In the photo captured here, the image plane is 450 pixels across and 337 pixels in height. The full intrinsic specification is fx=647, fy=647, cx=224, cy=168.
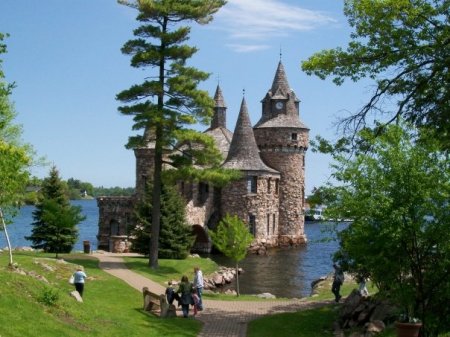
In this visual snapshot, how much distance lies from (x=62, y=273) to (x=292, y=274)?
59.2ft

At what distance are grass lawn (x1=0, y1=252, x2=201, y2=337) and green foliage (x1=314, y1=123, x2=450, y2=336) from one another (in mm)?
5466

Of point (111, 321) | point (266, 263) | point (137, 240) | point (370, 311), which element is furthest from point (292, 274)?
point (111, 321)

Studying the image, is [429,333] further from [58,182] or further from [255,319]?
[58,182]

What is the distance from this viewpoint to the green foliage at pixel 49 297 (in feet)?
49.4

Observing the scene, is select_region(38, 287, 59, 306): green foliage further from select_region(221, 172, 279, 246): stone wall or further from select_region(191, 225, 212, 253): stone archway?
select_region(221, 172, 279, 246): stone wall

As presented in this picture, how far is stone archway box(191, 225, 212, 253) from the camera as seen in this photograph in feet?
171

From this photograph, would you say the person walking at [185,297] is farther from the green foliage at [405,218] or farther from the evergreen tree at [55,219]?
the evergreen tree at [55,219]

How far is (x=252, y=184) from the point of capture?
2098 inches

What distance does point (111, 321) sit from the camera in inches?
645

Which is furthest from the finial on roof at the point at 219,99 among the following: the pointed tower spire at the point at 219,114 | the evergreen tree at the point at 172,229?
the evergreen tree at the point at 172,229

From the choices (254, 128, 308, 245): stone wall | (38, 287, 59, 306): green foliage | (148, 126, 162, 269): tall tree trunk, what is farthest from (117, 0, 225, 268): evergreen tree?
(254, 128, 308, 245): stone wall

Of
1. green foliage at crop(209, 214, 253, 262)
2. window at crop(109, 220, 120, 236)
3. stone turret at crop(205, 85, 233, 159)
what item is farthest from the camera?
stone turret at crop(205, 85, 233, 159)

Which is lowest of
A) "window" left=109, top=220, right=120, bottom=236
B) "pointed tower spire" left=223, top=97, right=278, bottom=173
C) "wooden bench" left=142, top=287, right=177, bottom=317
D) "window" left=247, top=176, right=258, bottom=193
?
"wooden bench" left=142, top=287, right=177, bottom=317

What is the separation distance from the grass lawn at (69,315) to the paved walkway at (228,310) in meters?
0.68
